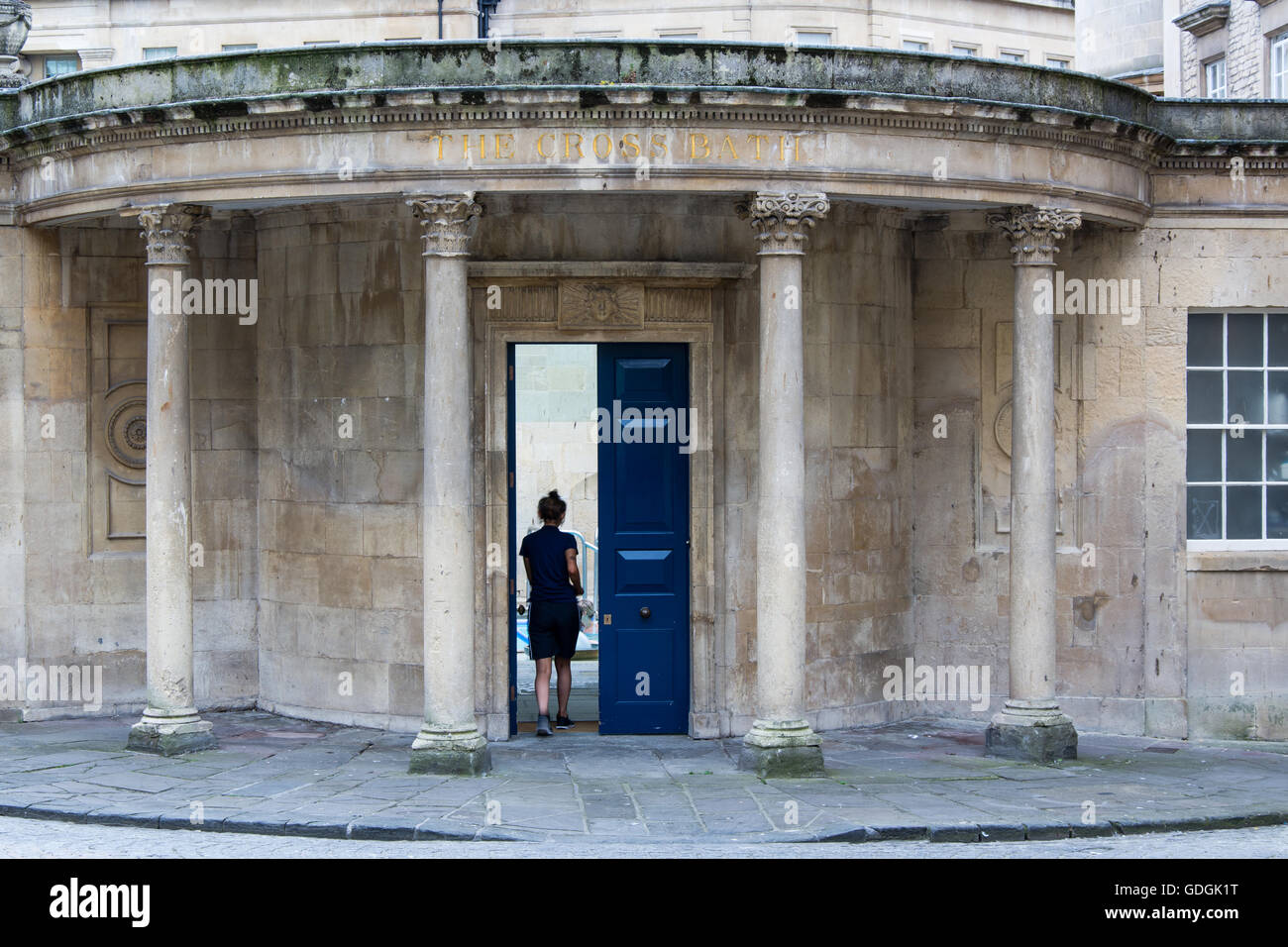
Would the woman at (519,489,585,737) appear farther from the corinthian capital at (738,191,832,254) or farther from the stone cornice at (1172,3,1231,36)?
the stone cornice at (1172,3,1231,36)

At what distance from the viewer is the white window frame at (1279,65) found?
24.3 metres

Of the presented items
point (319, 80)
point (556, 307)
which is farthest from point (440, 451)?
point (319, 80)

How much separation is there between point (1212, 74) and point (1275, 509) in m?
15.7

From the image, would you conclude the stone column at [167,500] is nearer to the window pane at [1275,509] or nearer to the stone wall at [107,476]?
the stone wall at [107,476]

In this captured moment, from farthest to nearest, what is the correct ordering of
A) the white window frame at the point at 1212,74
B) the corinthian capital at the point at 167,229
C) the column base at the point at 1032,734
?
1. the white window frame at the point at 1212,74
2. the column base at the point at 1032,734
3. the corinthian capital at the point at 167,229

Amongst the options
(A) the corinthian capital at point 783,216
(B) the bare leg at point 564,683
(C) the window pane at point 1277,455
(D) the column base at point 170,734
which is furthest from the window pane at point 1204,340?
(D) the column base at point 170,734

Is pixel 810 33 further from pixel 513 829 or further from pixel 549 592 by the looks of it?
pixel 513 829

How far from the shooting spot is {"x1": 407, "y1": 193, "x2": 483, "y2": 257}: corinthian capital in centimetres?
1081

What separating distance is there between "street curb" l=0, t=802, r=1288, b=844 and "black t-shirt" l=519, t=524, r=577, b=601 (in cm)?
330

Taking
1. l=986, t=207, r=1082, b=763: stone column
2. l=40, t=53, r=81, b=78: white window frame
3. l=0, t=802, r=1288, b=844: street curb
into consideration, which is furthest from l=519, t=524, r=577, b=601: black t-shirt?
l=40, t=53, r=81, b=78: white window frame

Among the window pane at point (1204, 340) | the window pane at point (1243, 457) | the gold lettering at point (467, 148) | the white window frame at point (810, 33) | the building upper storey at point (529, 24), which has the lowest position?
the window pane at point (1243, 457)

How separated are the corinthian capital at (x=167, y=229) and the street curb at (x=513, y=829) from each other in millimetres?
4137

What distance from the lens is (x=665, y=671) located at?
12531 millimetres

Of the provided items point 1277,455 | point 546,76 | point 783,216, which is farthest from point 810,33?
point 546,76
